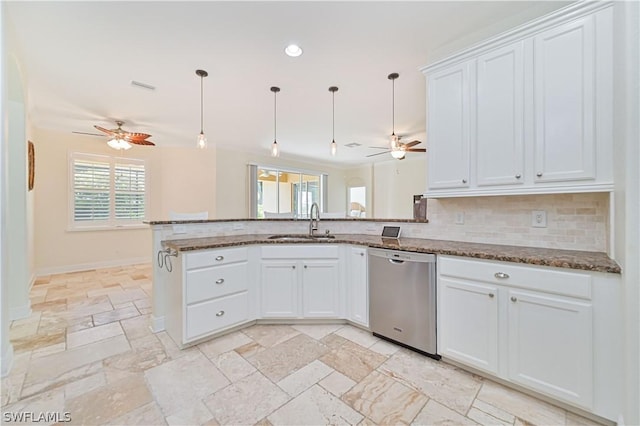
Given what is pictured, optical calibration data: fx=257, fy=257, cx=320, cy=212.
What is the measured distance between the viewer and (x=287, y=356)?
209 cm

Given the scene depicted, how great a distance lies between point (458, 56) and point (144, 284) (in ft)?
16.6

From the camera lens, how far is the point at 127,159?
545 centimetres

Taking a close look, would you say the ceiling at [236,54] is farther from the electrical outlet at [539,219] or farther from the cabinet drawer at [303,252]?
the cabinet drawer at [303,252]

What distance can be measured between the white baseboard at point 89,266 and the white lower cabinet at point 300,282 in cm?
458

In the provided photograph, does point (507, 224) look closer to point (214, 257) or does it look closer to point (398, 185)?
point (214, 257)

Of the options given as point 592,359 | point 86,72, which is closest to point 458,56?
point 592,359

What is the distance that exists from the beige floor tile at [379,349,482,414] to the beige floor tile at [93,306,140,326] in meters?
2.84

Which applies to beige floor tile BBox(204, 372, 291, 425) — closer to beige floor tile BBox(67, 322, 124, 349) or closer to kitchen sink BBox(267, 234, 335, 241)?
kitchen sink BBox(267, 234, 335, 241)

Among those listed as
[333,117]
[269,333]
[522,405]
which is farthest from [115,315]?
[333,117]

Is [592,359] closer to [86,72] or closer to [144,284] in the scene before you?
[86,72]

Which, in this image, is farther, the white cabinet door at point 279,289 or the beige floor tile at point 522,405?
the white cabinet door at point 279,289

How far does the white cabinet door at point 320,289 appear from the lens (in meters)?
2.59

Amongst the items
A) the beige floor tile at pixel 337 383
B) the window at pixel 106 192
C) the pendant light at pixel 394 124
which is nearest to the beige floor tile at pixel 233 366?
the beige floor tile at pixel 337 383

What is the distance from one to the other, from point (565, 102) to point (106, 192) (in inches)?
275
